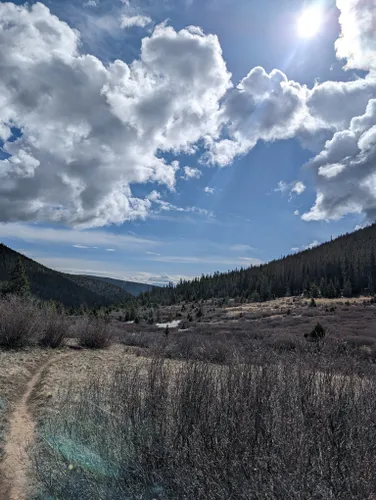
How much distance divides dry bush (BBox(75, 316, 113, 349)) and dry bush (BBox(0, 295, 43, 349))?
6.81 feet

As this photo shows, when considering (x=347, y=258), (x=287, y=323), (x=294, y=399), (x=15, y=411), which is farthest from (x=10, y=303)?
(x=347, y=258)

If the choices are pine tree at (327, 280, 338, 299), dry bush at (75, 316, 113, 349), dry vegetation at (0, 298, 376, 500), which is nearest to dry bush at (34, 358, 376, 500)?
dry vegetation at (0, 298, 376, 500)

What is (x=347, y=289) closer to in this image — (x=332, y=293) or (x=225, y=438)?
(x=332, y=293)

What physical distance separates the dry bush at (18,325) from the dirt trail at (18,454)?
5451mm

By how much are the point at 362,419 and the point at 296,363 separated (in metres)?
1.39

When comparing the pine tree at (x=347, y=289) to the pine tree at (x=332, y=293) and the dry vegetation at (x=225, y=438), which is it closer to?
the pine tree at (x=332, y=293)

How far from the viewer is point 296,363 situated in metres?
4.90

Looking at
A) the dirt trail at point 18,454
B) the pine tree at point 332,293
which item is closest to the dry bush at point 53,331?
the dirt trail at point 18,454

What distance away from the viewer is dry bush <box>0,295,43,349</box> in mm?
12406

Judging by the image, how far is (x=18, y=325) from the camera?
12.6 metres

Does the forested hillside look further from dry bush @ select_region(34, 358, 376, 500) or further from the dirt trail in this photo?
dry bush @ select_region(34, 358, 376, 500)

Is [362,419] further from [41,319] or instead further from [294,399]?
[41,319]

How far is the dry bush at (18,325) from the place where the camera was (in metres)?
12.4

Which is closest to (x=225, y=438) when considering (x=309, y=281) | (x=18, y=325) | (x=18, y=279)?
(x=18, y=325)
